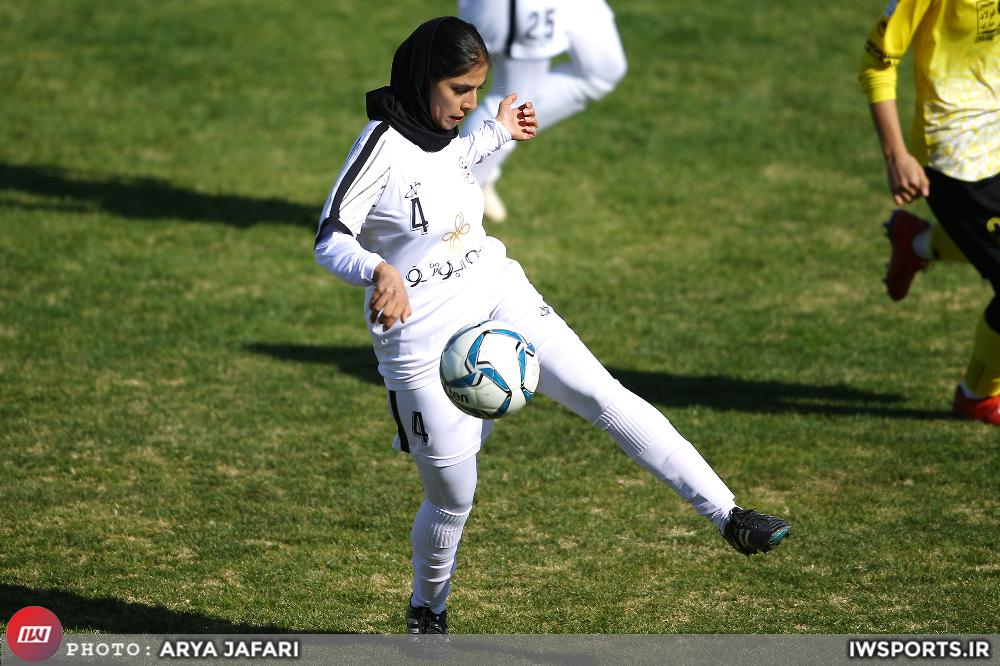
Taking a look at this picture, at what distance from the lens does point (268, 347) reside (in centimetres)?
852

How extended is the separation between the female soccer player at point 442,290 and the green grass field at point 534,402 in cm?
80

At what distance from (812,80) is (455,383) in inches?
394

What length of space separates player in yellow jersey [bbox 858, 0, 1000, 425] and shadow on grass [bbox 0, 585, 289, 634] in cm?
354

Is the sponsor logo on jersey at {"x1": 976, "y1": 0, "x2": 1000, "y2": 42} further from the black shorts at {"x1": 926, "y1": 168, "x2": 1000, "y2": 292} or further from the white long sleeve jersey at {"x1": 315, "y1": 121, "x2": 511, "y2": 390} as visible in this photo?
the white long sleeve jersey at {"x1": 315, "y1": 121, "x2": 511, "y2": 390}

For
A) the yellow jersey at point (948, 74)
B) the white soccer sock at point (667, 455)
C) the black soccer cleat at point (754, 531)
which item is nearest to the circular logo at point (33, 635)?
the white soccer sock at point (667, 455)

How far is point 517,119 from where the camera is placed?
17.3ft

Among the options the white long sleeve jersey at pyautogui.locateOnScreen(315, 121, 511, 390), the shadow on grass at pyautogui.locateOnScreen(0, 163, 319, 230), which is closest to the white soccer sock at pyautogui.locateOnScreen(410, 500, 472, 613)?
the white long sleeve jersey at pyautogui.locateOnScreen(315, 121, 511, 390)

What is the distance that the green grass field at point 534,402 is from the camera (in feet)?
18.7

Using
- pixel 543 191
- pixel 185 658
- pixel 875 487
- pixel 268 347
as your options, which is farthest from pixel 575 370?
pixel 543 191

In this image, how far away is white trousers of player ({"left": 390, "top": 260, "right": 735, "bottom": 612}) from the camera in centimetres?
473

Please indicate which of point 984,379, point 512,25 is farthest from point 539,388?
point 512,25

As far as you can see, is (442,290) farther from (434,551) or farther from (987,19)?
(987,19)

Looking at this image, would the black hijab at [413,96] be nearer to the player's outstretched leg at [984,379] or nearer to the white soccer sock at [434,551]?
the white soccer sock at [434,551]

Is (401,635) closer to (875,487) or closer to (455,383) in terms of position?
(455,383)
